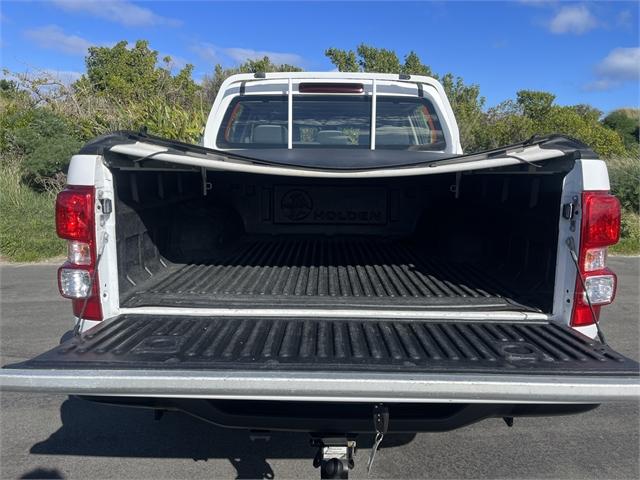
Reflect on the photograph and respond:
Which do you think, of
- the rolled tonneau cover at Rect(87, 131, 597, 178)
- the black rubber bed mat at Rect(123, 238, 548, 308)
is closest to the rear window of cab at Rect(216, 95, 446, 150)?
the black rubber bed mat at Rect(123, 238, 548, 308)

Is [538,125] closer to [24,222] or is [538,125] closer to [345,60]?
[345,60]

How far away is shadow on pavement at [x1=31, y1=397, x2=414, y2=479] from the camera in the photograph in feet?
10.8

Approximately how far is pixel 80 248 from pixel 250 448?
64.9 inches

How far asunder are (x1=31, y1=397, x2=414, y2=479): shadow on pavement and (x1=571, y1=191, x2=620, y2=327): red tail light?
58.9 inches

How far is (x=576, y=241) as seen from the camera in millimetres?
2473

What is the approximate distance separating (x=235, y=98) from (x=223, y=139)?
1.23 ft

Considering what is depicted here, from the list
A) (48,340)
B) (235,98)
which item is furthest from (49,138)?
(235,98)

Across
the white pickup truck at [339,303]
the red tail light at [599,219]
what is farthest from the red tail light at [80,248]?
the red tail light at [599,219]

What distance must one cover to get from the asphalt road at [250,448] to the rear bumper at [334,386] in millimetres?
1357

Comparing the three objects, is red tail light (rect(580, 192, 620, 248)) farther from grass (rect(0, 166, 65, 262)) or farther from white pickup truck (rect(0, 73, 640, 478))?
grass (rect(0, 166, 65, 262))

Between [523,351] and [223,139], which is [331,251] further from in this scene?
[523,351]

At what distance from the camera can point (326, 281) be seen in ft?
11.0

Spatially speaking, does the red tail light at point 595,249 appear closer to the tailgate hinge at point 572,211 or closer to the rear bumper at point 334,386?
the tailgate hinge at point 572,211

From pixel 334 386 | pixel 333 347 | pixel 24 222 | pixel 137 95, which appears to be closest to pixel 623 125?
pixel 137 95
